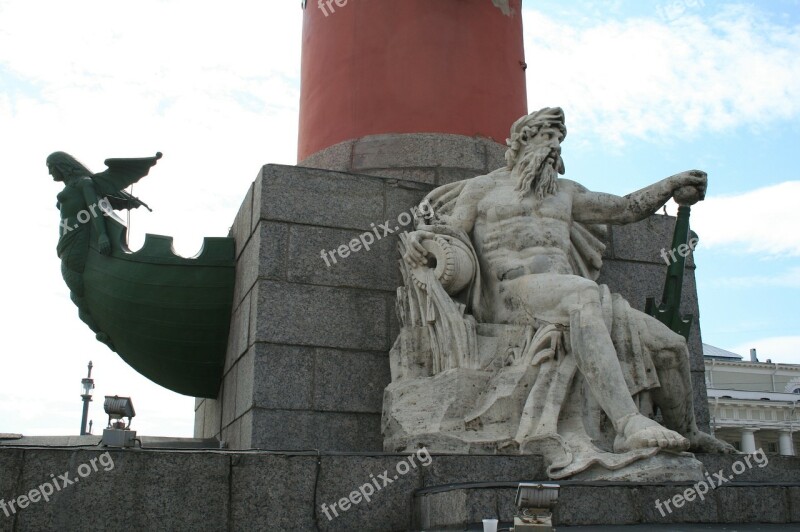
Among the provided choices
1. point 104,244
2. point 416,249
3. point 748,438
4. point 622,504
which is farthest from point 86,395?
point 748,438

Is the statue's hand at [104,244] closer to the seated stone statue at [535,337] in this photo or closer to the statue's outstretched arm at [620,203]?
the seated stone statue at [535,337]

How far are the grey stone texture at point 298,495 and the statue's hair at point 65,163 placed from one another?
14.9ft

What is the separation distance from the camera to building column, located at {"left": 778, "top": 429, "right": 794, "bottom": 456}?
3625 centimetres

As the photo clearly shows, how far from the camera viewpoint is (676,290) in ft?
26.5

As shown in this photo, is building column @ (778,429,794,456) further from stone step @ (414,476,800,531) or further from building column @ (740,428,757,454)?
stone step @ (414,476,800,531)

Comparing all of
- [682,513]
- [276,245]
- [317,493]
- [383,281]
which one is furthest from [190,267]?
[682,513]

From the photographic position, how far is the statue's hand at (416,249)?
7559 mm

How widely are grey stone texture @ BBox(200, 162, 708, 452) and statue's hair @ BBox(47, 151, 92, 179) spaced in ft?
5.40

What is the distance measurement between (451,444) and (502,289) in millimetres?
1411

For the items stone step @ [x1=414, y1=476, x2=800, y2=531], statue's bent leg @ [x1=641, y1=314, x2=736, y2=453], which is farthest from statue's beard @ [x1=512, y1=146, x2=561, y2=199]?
stone step @ [x1=414, y1=476, x2=800, y2=531]

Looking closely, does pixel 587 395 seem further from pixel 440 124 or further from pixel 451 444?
pixel 440 124

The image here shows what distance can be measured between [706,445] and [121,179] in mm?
5865

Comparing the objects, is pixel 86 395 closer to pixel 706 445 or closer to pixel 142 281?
pixel 142 281

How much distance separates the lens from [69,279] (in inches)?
371
